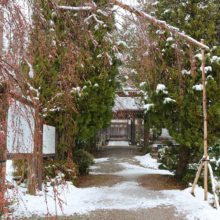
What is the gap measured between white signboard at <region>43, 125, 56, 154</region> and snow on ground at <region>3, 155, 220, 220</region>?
980 millimetres

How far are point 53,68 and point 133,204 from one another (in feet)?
11.4

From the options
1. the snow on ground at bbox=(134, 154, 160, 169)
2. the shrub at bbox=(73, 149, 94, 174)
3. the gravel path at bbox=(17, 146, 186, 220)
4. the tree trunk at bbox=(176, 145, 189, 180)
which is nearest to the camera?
the gravel path at bbox=(17, 146, 186, 220)

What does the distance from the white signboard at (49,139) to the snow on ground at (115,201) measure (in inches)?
38.6

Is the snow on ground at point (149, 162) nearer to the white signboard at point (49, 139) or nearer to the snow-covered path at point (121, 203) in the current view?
the snow-covered path at point (121, 203)

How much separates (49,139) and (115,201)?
7.06ft

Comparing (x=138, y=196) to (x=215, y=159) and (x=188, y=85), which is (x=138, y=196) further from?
(x=215, y=159)

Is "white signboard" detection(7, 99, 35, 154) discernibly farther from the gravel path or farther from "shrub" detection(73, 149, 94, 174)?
"shrub" detection(73, 149, 94, 174)

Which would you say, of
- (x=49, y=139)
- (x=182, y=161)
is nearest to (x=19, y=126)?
(x=49, y=139)

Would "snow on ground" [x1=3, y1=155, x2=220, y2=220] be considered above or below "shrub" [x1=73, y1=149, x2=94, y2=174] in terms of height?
below

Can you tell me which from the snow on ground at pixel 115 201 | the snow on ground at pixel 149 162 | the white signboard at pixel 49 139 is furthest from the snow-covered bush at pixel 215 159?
the white signboard at pixel 49 139

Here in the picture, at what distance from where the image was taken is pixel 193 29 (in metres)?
5.70

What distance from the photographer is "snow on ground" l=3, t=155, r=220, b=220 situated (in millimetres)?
3751

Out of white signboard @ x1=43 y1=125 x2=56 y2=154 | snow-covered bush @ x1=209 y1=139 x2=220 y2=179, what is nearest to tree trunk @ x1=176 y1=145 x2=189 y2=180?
snow-covered bush @ x1=209 y1=139 x2=220 y2=179

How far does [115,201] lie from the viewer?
4.39 meters
